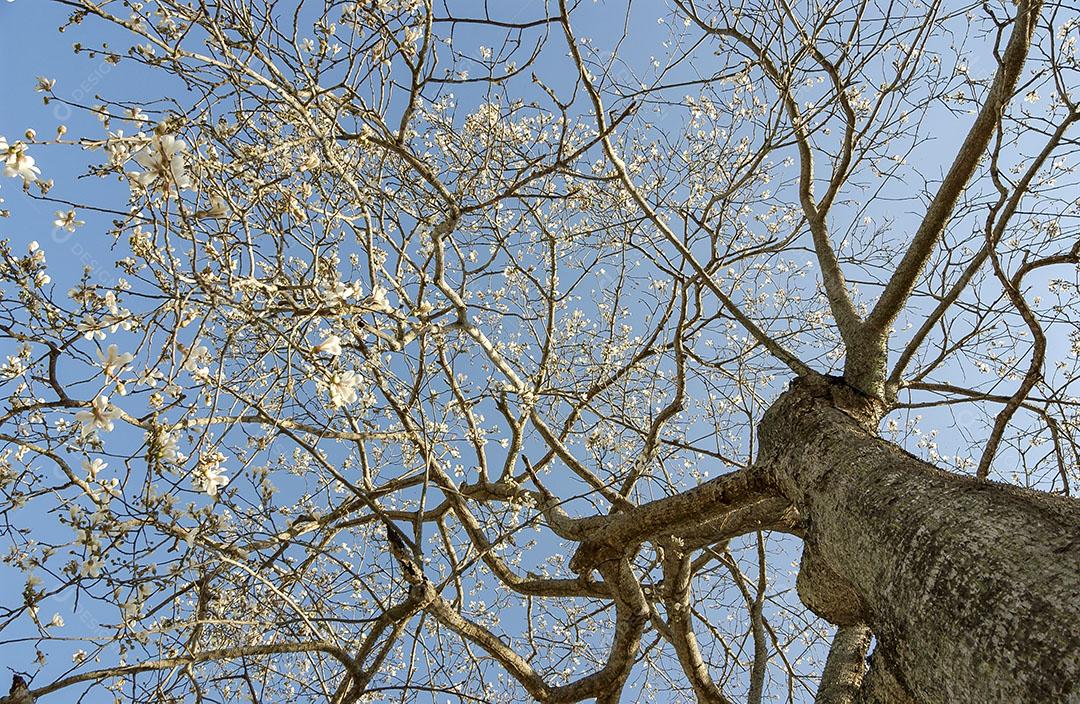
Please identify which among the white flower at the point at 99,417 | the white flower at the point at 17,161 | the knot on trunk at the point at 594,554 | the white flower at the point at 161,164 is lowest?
the white flower at the point at 99,417

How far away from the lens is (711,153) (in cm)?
416

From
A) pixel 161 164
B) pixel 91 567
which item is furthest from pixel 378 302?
pixel 91 567

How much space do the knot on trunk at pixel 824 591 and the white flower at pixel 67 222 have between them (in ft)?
7.56

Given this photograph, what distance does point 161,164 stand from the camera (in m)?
1.37

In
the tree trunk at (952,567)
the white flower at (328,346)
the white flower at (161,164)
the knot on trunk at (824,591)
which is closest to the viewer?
the tree trunk at (952,567)

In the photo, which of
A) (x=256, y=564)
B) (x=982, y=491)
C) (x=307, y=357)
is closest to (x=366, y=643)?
(x=256, y=564)

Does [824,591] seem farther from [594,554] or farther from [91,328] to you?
[91,328]

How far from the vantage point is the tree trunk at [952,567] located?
961mm

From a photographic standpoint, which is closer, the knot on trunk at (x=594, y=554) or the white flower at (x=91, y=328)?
the white flower at (x=91, y=328)

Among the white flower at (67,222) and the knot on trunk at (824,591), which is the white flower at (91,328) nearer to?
the white flower at (67,222)

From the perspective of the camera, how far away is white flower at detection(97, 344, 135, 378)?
4.81 feet

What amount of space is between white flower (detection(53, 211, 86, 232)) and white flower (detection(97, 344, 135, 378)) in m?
0.44

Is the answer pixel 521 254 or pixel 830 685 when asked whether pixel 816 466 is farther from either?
pixel 521 254

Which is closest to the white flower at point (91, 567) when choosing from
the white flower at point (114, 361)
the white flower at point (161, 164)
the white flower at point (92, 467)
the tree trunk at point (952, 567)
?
the white flower at point (92, 467)
